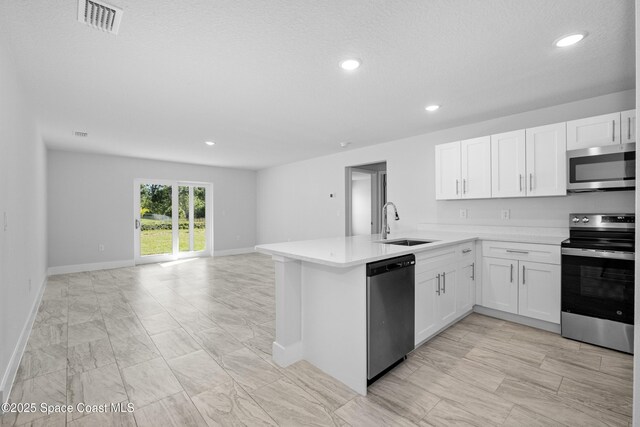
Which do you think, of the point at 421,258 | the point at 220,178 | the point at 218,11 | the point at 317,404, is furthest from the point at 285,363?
the point at 220,178

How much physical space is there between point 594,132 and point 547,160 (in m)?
0.42

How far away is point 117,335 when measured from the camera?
2.81m

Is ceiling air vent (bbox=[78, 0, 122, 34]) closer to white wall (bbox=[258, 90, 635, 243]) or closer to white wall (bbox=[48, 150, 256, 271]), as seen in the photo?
white wall (bbox=[258, 90, 635, 243])

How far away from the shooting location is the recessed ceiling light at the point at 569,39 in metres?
2.02

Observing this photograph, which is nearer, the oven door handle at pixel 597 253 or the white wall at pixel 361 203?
the oven door handle at pixel 597 253

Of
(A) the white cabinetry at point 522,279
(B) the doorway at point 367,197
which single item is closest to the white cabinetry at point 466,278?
(A) the white cabinetry at point 522,279

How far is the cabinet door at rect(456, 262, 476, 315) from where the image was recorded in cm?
302

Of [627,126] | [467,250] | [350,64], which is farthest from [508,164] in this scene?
[350,64]

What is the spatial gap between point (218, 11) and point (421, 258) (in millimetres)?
2307

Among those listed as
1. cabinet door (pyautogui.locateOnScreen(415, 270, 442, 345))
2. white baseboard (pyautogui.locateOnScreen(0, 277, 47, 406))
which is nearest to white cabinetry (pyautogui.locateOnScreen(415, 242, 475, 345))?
cabinet door (pyautogui.locateOnScreen(415, 270, 442, 345))

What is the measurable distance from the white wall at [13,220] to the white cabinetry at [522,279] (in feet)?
13.7

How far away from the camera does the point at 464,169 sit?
3678 millimetres

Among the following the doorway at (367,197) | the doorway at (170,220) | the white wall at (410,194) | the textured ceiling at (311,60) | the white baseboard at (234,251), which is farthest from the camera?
the white baseboard at (234,251)

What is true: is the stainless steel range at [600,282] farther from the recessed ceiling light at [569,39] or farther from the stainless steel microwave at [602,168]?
the recessed ceiling light at [569,39]
